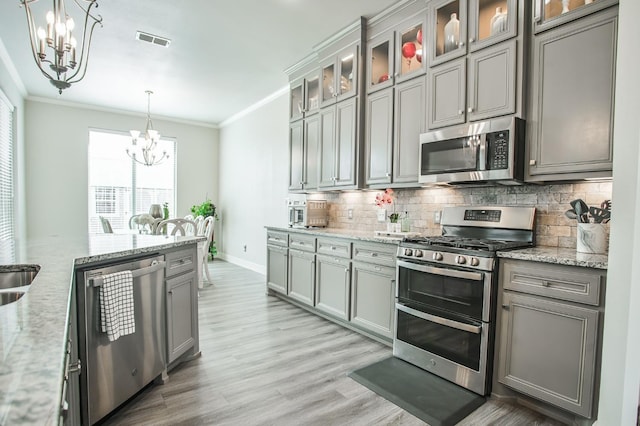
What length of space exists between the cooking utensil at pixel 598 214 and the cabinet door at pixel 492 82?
0.83 meters

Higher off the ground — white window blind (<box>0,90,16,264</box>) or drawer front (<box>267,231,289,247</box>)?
white window blind (<box>0,90,16,264</box>)

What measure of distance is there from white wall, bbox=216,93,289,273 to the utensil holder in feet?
13.0

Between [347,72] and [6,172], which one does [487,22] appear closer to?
[347,72]

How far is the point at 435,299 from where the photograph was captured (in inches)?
99.1

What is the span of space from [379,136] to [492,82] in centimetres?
119

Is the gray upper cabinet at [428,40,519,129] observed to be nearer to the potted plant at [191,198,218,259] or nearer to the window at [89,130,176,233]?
the potted plant at [191,198,218,259]

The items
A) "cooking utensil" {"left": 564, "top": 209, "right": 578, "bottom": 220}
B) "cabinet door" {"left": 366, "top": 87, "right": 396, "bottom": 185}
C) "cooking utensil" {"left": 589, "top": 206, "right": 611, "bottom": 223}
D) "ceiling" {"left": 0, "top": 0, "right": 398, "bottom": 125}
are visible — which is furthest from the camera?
"cabinet door" {"left": 366, "top": 87, "right": 396, "bottom": 185}

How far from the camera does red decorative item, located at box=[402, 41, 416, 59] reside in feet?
10.7

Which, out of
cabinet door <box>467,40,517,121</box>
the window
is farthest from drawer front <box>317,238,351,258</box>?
the window

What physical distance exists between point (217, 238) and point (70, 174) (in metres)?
3.05

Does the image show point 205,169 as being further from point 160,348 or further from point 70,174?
point 160,348

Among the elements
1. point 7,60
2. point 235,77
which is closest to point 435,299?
point 235,77

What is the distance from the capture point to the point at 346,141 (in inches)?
151

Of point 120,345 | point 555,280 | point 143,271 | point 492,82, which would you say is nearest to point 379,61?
point 492,82
